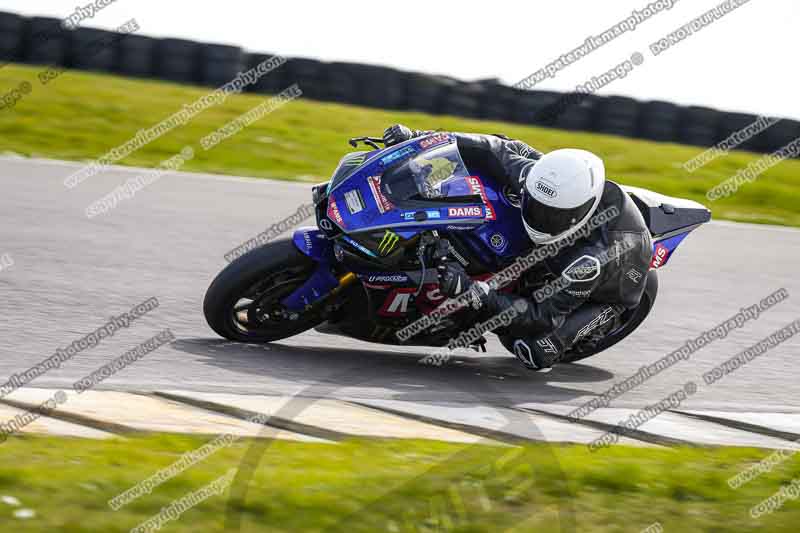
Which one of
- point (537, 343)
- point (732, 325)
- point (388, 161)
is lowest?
point (732, 325)

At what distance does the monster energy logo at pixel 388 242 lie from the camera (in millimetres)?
Result: 5551

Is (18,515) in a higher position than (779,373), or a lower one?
higher

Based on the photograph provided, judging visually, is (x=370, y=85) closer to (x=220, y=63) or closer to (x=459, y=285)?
(x=220, y=63)

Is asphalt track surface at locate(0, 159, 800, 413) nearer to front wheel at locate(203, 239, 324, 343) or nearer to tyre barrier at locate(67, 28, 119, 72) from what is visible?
front wheel at locate(203, 239, 324, 343)

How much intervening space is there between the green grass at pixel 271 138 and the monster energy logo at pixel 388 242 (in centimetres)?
656

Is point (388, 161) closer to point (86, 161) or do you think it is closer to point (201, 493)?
point (201, 493)

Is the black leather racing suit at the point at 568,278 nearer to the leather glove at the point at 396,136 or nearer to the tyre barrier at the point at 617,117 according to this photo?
the leather glove at the point at 396,136

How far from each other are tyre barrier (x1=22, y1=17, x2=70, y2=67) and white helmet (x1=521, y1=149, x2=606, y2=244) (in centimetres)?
1181

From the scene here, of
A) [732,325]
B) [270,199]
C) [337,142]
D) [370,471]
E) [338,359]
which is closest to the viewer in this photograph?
[370,471]

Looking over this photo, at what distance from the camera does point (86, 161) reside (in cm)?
1131

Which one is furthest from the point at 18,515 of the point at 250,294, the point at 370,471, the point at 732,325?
the point at 732,325

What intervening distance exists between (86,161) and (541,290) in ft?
22.2

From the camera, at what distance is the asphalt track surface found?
562cm

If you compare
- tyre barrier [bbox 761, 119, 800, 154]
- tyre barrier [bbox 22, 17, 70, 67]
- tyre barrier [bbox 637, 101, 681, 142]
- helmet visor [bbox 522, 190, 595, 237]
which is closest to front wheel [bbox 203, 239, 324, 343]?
helmet visor [bbox 522, 190, 595, 237]
